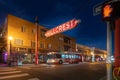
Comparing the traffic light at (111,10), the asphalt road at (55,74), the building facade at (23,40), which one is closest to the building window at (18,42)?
the building facade at (23,40)

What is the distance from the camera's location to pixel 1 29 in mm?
51688

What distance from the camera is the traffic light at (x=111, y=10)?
699cm

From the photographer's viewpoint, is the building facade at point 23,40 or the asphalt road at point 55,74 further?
the building facade at point 23,40

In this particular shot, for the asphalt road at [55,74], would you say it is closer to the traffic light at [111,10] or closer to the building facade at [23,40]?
Result: the traffic light at [111,10]

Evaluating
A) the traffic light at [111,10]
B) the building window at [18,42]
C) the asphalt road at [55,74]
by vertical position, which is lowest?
the asphalt road at [55,74]

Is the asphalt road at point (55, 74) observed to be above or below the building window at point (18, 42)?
below

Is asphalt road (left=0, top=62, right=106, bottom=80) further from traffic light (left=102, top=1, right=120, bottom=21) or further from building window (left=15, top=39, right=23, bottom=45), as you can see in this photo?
building window (left=15, top=39, right=23, bottom=45)

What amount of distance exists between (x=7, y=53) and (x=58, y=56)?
38.3ft

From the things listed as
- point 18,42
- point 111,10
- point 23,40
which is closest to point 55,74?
point 111,10

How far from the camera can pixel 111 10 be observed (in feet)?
23.4

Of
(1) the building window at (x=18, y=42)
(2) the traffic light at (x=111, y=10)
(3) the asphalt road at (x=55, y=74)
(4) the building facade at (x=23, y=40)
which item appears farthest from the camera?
(1) the building window at (x=18, y=42)

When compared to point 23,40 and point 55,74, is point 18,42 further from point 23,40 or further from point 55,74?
point 55,74

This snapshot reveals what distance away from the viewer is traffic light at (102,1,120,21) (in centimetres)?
699

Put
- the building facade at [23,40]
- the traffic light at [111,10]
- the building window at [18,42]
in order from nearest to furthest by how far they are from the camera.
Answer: the traffic light at [111,10]
the building facade at [23,40]
the building window at [18,42]
